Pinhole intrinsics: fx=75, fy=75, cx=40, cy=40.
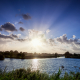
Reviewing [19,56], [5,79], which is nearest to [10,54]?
[19,56]

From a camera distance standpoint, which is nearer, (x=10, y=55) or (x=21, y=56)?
(x=21, y=56)

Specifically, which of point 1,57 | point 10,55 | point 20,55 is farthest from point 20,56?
point 1,57

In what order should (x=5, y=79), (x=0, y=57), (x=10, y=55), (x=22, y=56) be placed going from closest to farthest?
(x=5, y=79) → (x=0, y=57) → (x=22, y=56) → (x=10, y=55)

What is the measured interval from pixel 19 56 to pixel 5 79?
18439cm

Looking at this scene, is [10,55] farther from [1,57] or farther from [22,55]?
[1,57]

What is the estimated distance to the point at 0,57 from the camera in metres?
112

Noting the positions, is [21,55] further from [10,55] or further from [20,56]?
[10,55]

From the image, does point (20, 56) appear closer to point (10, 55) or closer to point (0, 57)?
point (10, 55)

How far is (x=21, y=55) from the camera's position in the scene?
18175cm

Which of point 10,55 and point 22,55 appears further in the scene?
point 10,55

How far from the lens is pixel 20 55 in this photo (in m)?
182

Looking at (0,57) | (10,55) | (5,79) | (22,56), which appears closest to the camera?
(5,79)

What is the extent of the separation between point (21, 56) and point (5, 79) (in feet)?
589

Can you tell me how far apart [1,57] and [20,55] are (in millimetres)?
71483
